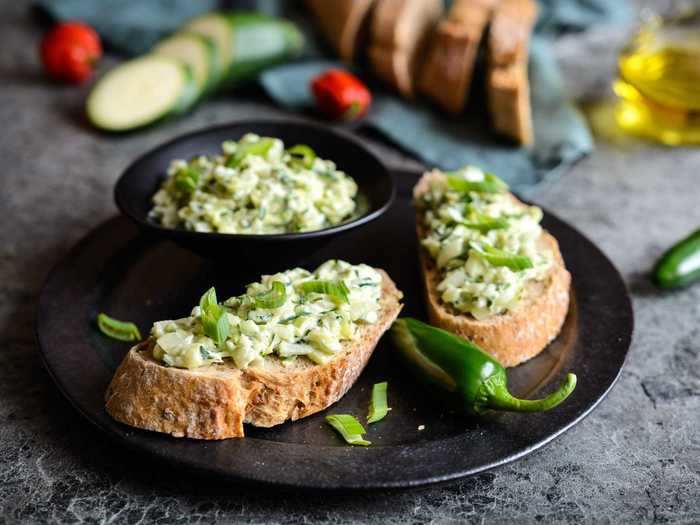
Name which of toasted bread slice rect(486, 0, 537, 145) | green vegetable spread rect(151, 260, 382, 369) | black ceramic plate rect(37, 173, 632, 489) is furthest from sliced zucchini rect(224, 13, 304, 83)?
green vegetable spread rect(151, 260, 382, 369)

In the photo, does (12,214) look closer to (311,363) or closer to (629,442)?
(311,363)

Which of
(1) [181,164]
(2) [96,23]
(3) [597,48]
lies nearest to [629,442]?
(1) [181,164]

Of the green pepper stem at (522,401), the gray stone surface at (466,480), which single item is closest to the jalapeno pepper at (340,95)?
the gray stone surface at (466,480)


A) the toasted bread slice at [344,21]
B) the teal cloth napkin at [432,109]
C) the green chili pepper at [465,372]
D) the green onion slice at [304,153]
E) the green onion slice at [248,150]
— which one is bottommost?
the teal cloth napkin at [432,109]

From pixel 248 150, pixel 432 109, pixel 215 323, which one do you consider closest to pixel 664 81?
pixel 432 109

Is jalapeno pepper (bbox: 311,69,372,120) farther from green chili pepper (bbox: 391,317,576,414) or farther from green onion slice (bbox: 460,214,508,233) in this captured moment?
green chili pepper (bbox: 391,317,576,414)

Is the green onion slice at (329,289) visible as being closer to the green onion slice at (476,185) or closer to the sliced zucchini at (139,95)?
the green onion slice at (476,185)
